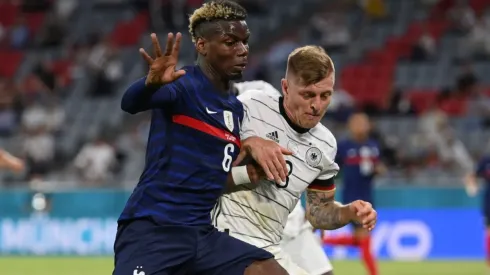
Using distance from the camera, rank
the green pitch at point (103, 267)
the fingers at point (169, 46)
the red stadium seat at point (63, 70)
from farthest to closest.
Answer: the red stadium seat at point (63, 70)
the green pitch at point (103, 267)
the fingers at point (169, 46)

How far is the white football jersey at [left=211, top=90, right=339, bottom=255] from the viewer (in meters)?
5.97

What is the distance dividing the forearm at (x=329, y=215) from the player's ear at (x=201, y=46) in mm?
1227

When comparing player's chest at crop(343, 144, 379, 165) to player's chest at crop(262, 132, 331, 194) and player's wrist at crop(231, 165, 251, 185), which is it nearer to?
player's chest at crop(262, 132, 331, 194)

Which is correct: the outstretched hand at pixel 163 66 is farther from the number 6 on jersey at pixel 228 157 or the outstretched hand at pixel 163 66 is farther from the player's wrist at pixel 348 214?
the player's wrist at pixel 348 214

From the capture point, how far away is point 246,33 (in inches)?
219

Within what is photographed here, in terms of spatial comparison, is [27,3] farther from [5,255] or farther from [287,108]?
[287,108]

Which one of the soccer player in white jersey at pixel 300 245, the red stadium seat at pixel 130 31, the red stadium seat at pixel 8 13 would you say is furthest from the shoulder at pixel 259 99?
the red stadium seat at pixel 8 13

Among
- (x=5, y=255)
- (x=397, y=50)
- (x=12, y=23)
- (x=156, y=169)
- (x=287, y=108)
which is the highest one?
(x=12, y=23)

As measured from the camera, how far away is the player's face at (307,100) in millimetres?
5727

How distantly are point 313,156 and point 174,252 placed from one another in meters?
1.16

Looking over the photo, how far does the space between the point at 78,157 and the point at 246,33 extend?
1460cm

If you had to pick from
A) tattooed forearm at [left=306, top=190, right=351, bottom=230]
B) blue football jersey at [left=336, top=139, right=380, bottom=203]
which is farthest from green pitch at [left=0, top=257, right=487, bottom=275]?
tattooed forearm at [left=306, top=190, right=351, bottom=230]

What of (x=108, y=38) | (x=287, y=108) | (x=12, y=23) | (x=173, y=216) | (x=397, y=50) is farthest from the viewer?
(x=12, y=23)

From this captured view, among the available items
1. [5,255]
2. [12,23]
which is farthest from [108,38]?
[5,255]
